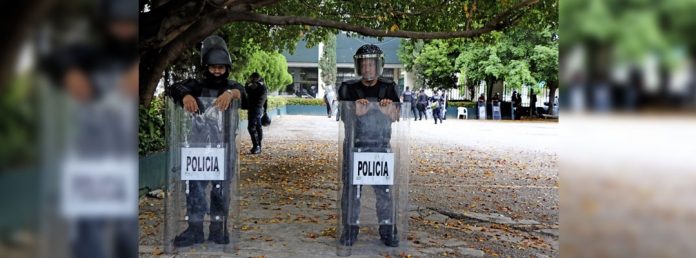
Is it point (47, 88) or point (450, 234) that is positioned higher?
point (47, 88)

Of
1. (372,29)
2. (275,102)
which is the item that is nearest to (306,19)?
(372,29)

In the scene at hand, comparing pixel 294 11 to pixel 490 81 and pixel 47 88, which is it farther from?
pixel 490 81

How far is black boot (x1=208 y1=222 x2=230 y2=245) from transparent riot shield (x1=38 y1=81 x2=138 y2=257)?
457 cm

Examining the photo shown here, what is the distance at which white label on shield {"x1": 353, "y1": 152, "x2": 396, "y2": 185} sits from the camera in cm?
532

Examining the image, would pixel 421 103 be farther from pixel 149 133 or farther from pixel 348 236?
pixel 348 236

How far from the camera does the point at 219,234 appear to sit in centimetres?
548

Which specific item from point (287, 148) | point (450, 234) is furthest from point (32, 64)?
point (287, 148)

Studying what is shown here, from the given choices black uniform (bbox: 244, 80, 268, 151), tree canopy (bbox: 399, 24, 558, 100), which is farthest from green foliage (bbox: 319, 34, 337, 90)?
black uniform (bbox: 244, 80, 268, 151)

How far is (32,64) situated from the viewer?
3.02 ft

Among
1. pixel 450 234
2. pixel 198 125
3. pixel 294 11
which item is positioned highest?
pixel 294 11

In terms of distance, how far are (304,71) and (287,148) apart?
35524mm

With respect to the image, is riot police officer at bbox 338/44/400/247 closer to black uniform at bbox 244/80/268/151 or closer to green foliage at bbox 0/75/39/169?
green foliage at bbox 0/75/39/169

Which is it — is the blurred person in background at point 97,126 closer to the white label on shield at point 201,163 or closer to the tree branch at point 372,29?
the white label on shield at point 201,163

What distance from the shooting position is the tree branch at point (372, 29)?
839 cm
